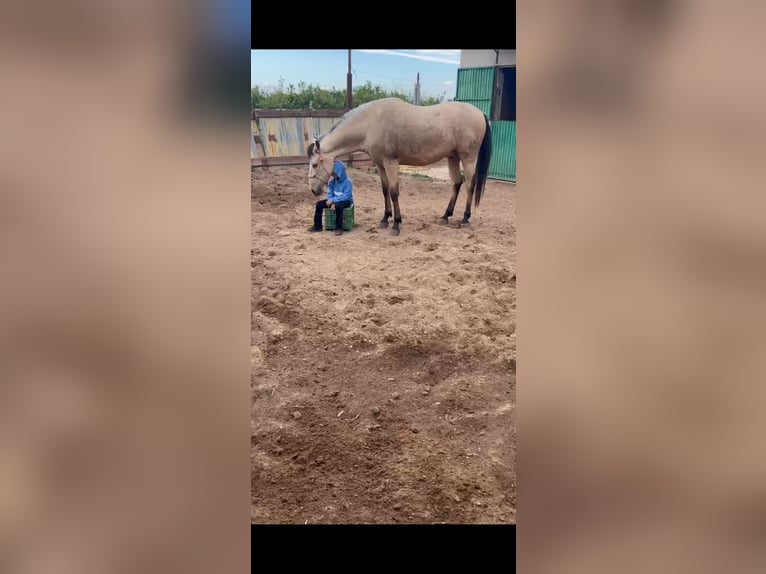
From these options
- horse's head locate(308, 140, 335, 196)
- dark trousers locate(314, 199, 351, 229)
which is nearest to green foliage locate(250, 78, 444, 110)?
horse's head locate(308, 140, 335, 196)

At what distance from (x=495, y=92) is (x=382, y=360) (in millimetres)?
1814

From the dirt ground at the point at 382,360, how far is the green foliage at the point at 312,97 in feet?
1.41

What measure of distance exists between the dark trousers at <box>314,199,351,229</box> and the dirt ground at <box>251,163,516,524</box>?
0.05 meters

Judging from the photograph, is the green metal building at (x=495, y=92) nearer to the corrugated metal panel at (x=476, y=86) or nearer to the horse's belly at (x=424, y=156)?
the corrugated metal panel at (x=476, y=86)

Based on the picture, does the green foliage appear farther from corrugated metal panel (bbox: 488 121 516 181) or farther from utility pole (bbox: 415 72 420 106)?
corrugated metal panel (bbox: 488 121 516 181)

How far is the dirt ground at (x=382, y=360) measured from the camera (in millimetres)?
3293

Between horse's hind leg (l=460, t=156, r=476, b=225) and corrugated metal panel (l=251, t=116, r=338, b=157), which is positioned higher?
corrugated metal panel (l=251, t=116, r=338, b=157)

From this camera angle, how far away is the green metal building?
362 centimetres
